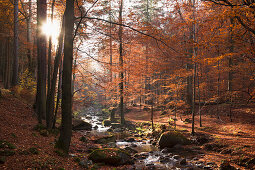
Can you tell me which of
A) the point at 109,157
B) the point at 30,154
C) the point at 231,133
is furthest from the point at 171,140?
the point at 30,154

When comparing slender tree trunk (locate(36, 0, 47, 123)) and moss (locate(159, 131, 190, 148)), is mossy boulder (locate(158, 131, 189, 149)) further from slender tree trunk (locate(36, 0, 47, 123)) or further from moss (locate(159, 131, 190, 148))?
slender tree trunk (locate(36, 0, 47, 123))

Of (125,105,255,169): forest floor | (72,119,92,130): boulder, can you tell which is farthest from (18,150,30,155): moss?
(72,119,92,130): boulder

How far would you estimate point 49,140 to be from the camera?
7.06m

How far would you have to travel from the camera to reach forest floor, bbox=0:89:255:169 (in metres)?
4.52

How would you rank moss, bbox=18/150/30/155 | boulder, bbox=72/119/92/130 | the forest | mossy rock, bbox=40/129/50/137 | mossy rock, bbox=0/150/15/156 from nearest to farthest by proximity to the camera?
mossy rock, bbox=0/150/15/156
moss, bbox=18/150/30/155
the forest
mossy rock, bbox=40/129/50/137
boulder, bbox=72/119/92/130

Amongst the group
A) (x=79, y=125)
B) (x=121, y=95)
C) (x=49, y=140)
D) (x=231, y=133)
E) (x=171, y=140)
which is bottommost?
(x=79, y=125)

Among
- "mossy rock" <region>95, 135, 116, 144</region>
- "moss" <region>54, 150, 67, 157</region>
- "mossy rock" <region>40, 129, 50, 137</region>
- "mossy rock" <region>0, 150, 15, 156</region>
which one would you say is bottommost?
"mossy rock" <region>95, 135, 116, 144</region>

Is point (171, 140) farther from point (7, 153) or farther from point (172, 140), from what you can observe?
point (7, 153)

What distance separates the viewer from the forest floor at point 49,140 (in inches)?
178

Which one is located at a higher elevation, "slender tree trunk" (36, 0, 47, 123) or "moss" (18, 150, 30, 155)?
"slender tree trunk" (36, 0, 47, 123)

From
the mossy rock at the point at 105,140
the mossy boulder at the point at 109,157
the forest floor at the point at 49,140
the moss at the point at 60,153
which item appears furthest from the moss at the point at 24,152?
the mossy rock at the point at 105,140

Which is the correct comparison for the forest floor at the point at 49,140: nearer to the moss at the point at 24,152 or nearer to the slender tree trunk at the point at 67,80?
the moss at the point at 24,152

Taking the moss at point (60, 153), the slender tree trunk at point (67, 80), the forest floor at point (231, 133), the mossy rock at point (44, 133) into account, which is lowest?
the forest floor at point (231, 133)

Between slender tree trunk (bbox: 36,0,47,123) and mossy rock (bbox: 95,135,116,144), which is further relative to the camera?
mossy rock (bbox: 95,135,116,144)
